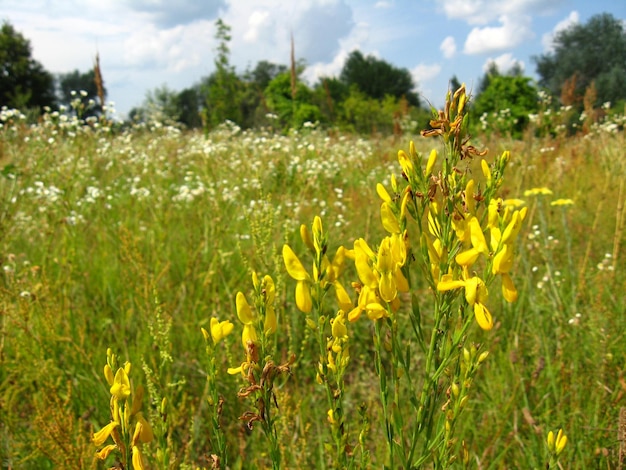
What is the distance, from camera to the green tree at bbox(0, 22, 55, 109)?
3462cm

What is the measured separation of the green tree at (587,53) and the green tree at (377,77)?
47.7 ft

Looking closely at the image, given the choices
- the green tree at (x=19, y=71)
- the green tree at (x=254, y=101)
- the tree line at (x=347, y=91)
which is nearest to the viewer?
the tree line at (x=347, y=91)

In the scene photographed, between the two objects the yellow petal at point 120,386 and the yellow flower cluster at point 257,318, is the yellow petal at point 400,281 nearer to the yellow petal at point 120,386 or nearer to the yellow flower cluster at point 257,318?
the yellow flower cluster at point 257,318

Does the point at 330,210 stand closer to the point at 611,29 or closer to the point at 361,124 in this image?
the point at 361,124

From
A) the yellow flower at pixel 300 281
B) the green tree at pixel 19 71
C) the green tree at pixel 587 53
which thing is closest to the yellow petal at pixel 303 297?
the yellow flower at pixel 300 281

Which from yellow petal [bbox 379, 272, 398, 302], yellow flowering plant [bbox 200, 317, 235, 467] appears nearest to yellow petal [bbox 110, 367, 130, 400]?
yellow flowering plant [bbox 200, 317, 235, 467]

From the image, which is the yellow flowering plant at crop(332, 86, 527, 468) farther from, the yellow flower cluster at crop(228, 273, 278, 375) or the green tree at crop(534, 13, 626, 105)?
the green tree at crop(534, 13, 626, 105)

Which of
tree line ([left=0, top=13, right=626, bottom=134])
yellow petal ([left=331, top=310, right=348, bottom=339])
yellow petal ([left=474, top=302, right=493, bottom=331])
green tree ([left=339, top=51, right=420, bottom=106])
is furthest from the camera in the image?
green tree ([left=339, top=51, right=420, bottom=106])

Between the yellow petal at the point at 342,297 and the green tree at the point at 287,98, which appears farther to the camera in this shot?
the green tree at the point at 287,98

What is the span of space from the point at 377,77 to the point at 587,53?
2045 centimetres

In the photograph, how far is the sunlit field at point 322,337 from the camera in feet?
2.47

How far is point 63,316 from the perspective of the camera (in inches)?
83.8

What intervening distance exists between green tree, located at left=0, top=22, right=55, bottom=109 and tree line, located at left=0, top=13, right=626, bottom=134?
0.07 meters

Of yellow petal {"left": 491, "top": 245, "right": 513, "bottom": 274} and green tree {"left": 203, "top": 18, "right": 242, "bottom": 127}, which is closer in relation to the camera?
yellow petal {"left": 491, "top": 245, "right": 513, "bottom": 274}
